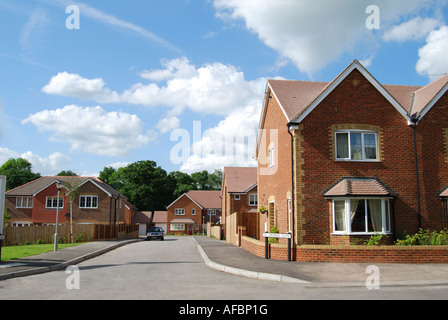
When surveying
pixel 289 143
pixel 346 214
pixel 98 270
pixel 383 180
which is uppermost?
pixel 289 143

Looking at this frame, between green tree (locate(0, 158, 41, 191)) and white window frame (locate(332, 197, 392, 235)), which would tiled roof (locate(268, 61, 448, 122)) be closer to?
white window frame (locate(332, 197, 392, 235))

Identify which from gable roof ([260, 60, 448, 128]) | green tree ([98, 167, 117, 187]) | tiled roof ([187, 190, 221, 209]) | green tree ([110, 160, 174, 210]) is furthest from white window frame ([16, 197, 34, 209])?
green tree ([98, 167, 117, 187])

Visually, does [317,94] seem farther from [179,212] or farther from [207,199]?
[207,199]

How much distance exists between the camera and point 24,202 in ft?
164

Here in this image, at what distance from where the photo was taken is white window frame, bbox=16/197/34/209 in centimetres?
4978

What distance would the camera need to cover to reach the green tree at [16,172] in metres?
91.8

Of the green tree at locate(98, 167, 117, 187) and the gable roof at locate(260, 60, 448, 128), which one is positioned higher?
the green tree at locate(98, 167, 117, 187)

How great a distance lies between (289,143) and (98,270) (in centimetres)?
953

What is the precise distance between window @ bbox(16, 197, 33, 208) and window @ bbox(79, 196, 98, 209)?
9.53 m

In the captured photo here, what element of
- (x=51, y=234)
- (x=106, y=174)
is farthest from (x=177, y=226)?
(x=51, y=234)

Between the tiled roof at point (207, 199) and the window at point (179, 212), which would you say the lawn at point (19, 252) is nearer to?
the window at point (179, 212)

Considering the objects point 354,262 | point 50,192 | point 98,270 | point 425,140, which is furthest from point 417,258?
point 50,192

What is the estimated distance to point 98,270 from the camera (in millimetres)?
14367

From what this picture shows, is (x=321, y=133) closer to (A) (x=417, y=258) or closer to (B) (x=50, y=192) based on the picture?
(A) (x=417, y=258)
